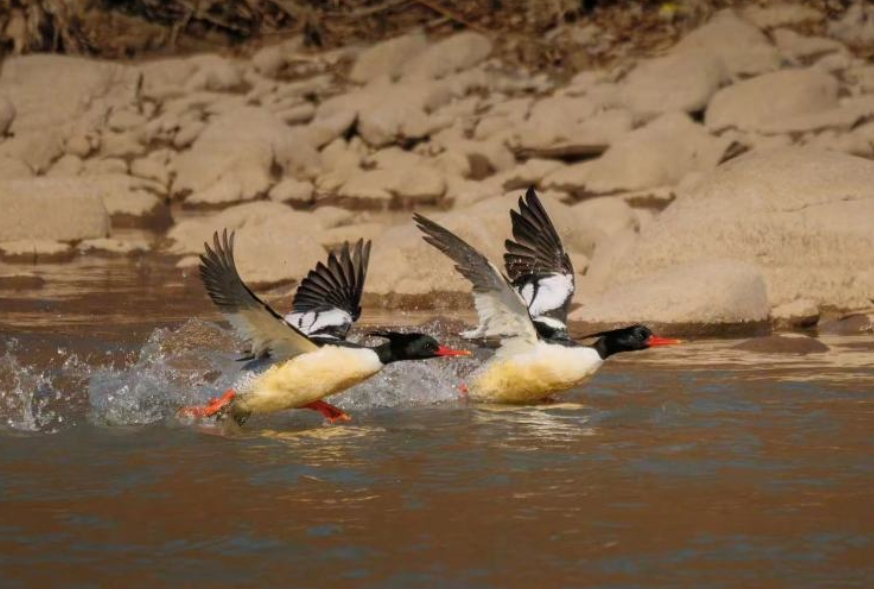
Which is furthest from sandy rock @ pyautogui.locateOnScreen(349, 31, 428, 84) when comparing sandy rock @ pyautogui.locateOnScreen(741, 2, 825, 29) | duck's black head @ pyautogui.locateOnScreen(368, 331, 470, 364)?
duck's black head @ pyautogui.locateOnScreen(368, 331, 470, 364)

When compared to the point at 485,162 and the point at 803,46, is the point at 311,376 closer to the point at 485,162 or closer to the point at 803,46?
the point at 485,162

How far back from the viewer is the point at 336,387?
9.72 meters

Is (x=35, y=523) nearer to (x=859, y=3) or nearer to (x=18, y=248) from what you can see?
(x=18, y=248)

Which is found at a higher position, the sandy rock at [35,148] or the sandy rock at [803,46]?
the sandy rock at [803,46]

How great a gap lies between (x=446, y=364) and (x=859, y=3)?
17.0 meters

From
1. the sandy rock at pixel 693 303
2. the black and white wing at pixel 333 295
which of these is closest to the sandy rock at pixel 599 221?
the sandy rock at pixel 693 303

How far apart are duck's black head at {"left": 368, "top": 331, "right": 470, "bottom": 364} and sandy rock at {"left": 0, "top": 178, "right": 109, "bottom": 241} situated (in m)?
9.11

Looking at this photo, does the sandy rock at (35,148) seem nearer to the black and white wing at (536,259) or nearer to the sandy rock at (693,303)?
the sandy rock at (693,303)

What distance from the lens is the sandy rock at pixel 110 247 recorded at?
18.2 meters

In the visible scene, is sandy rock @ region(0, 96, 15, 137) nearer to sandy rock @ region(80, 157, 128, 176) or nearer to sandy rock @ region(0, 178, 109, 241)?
sandy rock @ region(80, 157, 128, 176)

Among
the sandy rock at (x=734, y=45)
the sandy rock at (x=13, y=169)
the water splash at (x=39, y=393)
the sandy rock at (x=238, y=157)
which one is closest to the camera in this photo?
the water splash at (x=39, y=393)

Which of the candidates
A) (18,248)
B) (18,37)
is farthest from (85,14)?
(18,248)

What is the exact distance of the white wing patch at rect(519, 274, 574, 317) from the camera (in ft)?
36.9

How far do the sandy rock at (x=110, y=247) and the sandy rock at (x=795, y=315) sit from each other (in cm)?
736
